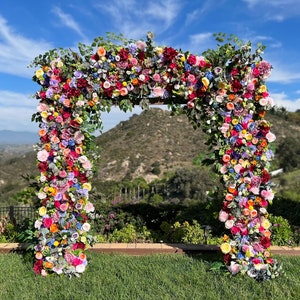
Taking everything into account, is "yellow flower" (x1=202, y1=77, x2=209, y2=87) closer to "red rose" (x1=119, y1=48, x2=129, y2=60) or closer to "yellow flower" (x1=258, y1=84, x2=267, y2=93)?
"yellow flower" (x1=258, y1=84, x2=267, y2=93)

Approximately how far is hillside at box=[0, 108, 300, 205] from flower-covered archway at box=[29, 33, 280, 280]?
58.5 feet

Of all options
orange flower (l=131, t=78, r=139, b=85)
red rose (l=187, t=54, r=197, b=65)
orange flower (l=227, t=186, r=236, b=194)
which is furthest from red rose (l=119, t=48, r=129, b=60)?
orange flower (l=227, t=186, r=236, b=194)

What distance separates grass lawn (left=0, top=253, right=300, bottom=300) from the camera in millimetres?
4062

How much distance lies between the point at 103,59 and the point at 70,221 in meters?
2.26

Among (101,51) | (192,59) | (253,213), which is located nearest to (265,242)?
(253,213)

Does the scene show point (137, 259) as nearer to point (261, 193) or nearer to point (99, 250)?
point (99, 250)

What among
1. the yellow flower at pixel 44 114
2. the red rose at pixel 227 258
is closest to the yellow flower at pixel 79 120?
the yellow flower at pixel 44 114

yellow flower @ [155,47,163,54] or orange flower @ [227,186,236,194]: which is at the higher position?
yellow flower @ [155,47,163,54]

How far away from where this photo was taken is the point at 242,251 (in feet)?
15.6

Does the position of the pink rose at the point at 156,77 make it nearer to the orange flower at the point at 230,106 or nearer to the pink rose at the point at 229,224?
the orange flower at the point at 230,106

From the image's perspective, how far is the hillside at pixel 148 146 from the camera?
24.8m

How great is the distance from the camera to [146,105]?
4984mm

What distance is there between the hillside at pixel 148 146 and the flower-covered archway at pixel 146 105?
17.8 metres

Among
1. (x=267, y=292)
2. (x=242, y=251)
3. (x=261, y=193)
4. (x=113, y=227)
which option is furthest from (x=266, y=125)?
(x=113, y=227)
